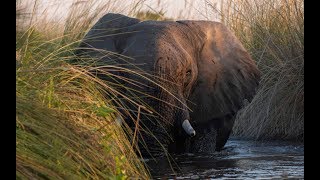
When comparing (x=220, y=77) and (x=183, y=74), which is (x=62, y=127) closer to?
(x=183, y=74)

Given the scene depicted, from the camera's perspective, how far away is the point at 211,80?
33.8ft

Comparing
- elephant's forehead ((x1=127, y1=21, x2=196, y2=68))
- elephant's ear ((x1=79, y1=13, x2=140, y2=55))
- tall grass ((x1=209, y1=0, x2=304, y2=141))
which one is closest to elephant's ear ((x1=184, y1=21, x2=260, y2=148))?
tall grass ((x1=209, y1=0, x2=304, y2=141))

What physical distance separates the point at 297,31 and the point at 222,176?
3.86 meters

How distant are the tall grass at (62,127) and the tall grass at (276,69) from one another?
174 inches

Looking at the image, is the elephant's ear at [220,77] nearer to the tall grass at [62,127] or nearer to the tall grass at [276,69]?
the tall grass at [276,69]

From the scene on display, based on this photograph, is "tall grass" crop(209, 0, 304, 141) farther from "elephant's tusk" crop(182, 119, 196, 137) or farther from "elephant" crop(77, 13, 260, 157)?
"elephant's tusk" crop(182, 119, 196, 137)

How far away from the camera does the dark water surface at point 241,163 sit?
25.6 ft

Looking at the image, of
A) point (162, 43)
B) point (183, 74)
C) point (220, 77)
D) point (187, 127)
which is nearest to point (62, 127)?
point (187, 127)

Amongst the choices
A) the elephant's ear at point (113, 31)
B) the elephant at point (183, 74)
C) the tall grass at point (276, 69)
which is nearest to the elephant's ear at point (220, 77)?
the elephant at point (183, 74)

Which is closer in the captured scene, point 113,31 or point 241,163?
point 241,163

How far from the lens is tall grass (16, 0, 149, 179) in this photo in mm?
4680

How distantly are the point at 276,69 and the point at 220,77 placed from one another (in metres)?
1.02

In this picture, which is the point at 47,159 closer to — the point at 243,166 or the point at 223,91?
the point at 243,166

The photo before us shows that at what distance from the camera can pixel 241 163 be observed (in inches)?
355
